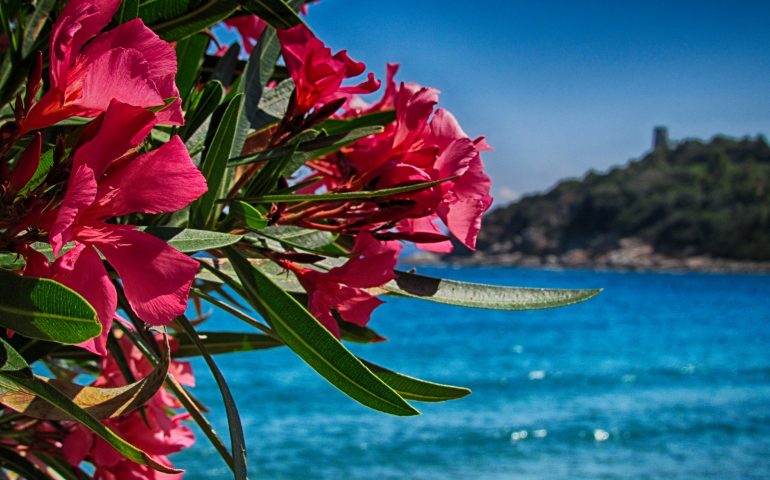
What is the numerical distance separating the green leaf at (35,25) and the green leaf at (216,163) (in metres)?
0.14

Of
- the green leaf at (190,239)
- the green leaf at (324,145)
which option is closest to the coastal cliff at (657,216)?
the green leaf at (324,145)

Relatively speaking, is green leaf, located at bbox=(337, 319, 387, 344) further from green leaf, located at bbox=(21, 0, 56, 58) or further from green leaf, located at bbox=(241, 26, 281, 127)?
green leaf, located at bbox=(21, 0, 56, 58)

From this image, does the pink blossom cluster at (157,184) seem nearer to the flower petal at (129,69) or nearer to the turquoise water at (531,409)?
the flower petal at (129,69)

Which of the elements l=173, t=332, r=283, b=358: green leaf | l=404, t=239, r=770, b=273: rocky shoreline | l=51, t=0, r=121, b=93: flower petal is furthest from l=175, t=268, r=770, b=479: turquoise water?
l=404, t=239, r=770, b=273: rocky shoreline

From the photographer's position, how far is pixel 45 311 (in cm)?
32

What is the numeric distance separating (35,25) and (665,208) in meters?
45.8

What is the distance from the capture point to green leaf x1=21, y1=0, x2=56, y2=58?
538mm

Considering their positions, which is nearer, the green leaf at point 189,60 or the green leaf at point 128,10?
the green leaf at point 128,10

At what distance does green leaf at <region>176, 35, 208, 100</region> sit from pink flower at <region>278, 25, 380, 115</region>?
0.10 m

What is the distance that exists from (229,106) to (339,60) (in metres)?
0.08

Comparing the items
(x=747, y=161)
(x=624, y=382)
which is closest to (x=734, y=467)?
(x=624, y=382)

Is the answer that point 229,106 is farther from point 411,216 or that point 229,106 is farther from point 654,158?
point 654,158

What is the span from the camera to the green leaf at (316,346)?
41cm

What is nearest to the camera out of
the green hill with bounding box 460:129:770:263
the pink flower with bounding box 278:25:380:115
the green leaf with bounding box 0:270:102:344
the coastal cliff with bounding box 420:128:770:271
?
the green leaf with bounding box 0:270:102:344
